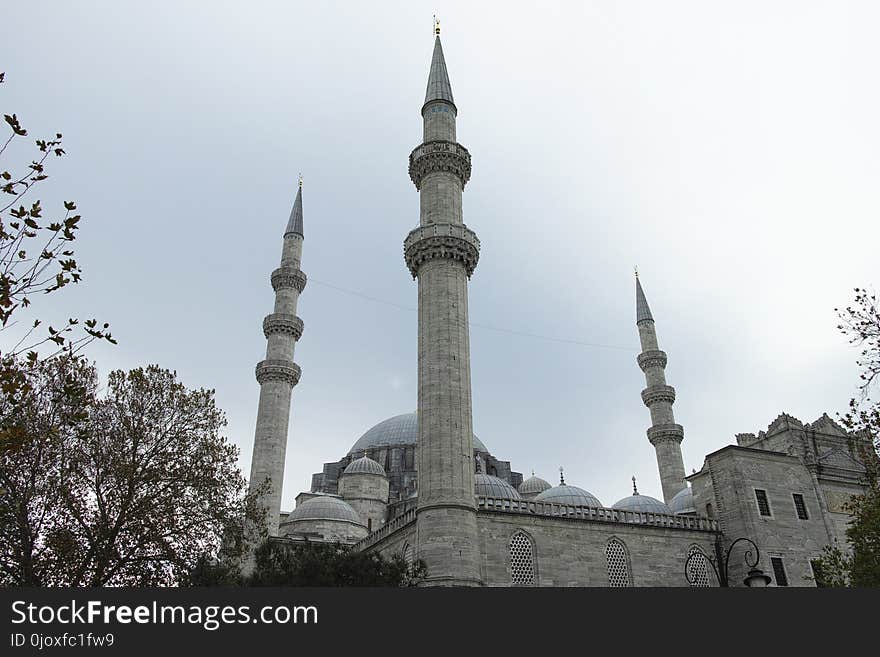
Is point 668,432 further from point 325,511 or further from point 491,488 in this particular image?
point 325,511

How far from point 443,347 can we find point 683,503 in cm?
1577

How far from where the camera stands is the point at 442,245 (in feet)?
79.4

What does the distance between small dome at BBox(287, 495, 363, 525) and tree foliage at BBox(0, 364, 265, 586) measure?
17562 millimetres

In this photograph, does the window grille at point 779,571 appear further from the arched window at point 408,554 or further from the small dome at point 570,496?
the arched window at point 408,554

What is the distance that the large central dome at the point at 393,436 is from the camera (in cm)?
4428

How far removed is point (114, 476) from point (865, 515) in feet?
56.1

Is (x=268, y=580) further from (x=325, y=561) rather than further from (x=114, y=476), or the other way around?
(x=114, y=476)

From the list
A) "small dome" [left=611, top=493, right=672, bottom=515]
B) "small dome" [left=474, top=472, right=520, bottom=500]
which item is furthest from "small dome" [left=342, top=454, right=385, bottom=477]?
"small dome" [left=611, top=493, right=672, bottom=515]

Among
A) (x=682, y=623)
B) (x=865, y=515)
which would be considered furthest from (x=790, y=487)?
(x=682, y=623)

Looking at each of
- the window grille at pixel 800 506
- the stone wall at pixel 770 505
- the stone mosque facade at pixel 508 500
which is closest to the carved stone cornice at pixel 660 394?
the stone mosque facade at pixel 508 500

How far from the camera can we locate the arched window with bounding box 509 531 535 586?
21.3 meters

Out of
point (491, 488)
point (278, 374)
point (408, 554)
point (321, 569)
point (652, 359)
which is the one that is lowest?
point (321, 569)

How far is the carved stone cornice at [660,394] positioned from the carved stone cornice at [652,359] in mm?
1321

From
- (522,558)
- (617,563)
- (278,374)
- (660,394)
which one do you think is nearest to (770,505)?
(617,563)
